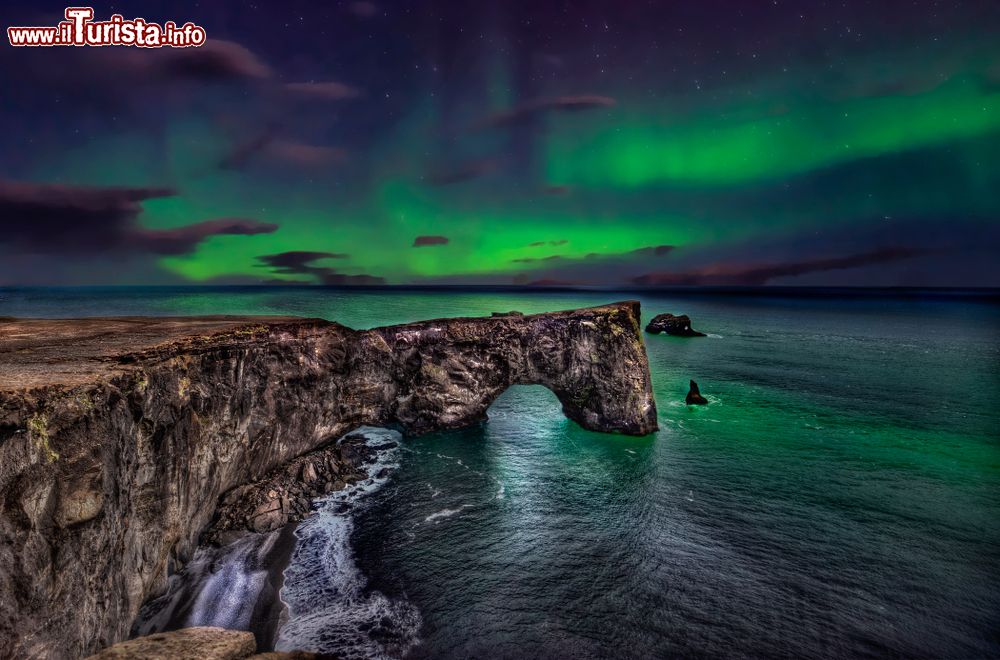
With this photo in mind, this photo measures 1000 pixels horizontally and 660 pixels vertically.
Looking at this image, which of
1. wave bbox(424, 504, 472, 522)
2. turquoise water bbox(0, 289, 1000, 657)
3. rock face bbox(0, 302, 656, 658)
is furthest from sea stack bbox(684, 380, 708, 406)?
wave bbox(424, 504, 472, 522)

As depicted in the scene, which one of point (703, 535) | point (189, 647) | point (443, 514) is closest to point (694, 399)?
point (703, 535)

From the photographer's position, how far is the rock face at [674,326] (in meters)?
104

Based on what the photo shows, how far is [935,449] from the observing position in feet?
110

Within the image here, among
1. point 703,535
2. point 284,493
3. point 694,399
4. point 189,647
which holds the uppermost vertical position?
point 189,647

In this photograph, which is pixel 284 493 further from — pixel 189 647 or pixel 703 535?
pixel 703 535

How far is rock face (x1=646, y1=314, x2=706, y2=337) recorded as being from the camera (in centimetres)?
10425

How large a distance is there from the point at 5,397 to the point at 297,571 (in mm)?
13641

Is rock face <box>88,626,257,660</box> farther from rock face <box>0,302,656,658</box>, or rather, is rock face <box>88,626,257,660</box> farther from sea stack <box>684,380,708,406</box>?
sea stack <box>684,380,708,406</box>

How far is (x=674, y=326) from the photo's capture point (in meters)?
106

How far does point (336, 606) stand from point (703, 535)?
61.2ft

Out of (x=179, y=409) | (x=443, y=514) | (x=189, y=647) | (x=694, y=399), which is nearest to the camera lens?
(x=189, y=647)

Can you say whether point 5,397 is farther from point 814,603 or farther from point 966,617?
point 966,617

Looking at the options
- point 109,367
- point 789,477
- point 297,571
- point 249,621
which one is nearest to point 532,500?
point 297,571

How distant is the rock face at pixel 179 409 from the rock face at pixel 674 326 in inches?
2866
